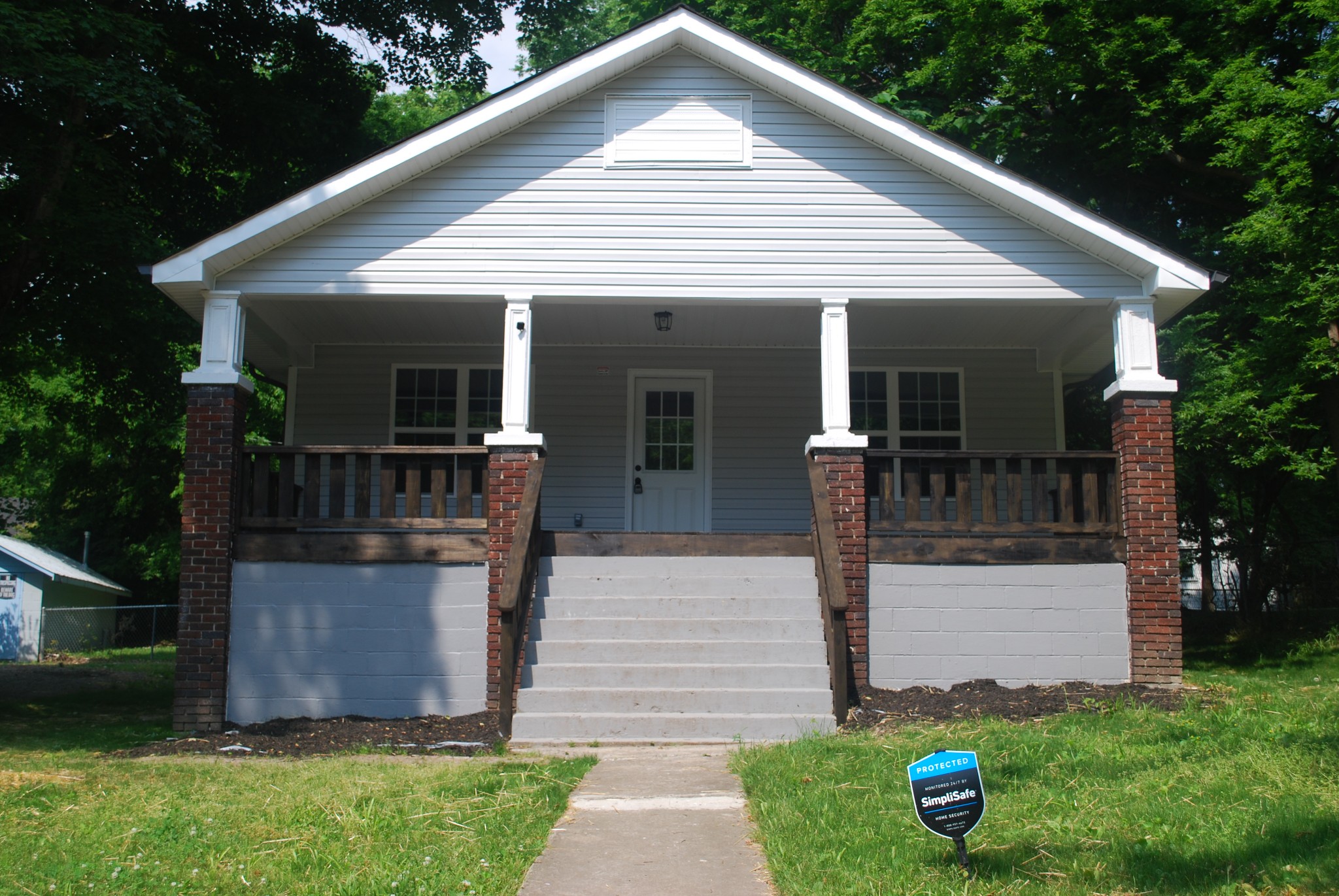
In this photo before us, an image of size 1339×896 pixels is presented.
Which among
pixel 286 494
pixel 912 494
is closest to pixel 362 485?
pixel 286 494

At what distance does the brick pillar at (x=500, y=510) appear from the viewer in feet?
33.9

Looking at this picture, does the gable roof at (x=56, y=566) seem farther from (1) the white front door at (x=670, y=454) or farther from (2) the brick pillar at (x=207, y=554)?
(2) the brick pillar at (x=207, y=554)

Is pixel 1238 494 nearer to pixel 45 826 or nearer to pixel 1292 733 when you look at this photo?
pixel 1292 733

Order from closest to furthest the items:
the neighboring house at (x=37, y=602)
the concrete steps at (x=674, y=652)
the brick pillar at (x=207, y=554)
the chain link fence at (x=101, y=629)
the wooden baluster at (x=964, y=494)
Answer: the concrete steps at (x=674, y=652), the brick pillar at (x=207, y=554), the wooden baluster at (x=964, y=494), the chain link fence at (x=101, y=629), the neighboring house at (x=37, y=602)

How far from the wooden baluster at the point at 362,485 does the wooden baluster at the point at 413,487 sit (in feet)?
1.18

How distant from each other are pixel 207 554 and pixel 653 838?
6.34 meters

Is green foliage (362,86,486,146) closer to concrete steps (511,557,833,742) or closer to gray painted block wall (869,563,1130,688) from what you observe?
concrete steps (511,557,833,742)

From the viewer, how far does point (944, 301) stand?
11.3 metres

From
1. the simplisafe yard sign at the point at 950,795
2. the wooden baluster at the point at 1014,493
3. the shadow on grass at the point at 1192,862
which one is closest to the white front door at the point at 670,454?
the wooden baluster at the point at 1014,493

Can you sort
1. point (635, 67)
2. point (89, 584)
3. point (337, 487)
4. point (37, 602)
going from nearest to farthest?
point (337, 487) → point (635, 67) → point (37, 602) → point (89, 584)

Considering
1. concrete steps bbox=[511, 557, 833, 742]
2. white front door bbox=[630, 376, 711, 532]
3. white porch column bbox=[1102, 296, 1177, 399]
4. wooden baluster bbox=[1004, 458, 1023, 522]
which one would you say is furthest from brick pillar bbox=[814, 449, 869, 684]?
white front door bbox=[630, 376, 711, 532]

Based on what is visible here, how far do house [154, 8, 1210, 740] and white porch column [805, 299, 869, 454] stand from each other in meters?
0.03

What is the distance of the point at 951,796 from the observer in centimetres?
458

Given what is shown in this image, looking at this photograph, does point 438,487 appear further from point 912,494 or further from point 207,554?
point 912,494
